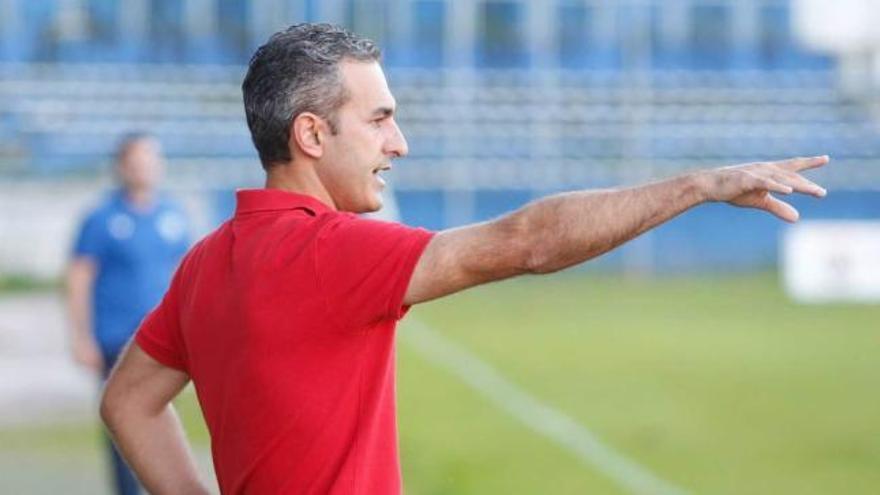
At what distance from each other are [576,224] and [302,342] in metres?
0.61

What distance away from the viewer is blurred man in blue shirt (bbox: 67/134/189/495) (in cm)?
1151

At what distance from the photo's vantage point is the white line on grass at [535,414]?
13.7 metres

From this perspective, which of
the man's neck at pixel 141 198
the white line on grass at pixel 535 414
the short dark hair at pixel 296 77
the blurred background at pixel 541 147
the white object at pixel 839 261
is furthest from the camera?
the blurred background at pixel 541 147

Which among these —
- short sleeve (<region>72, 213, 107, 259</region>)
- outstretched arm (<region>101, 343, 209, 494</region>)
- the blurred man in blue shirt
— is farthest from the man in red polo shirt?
short sleeve (<region>72, 213, 107, 259</region>)

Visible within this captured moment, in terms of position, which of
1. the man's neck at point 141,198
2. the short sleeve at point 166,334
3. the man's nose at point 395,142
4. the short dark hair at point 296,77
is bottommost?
the man's neck at point 141,198

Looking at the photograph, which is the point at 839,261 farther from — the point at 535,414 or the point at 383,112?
the point at 383,112

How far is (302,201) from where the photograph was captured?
13.8 feet

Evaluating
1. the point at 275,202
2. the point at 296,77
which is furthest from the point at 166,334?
the point at 296,77

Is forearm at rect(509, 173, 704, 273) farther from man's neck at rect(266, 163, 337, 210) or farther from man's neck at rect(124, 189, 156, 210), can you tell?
man's neck at rect(124, 189, 156, 210)

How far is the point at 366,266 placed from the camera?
12.9 feet

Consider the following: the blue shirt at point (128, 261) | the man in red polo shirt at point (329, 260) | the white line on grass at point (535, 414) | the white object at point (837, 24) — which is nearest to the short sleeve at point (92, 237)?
the blue shirt at point (128, 261)

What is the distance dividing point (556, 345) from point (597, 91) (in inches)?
736

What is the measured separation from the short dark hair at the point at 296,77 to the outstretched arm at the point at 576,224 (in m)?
0.42

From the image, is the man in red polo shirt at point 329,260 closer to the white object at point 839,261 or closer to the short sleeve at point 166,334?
the short sleeve at point 166,334
